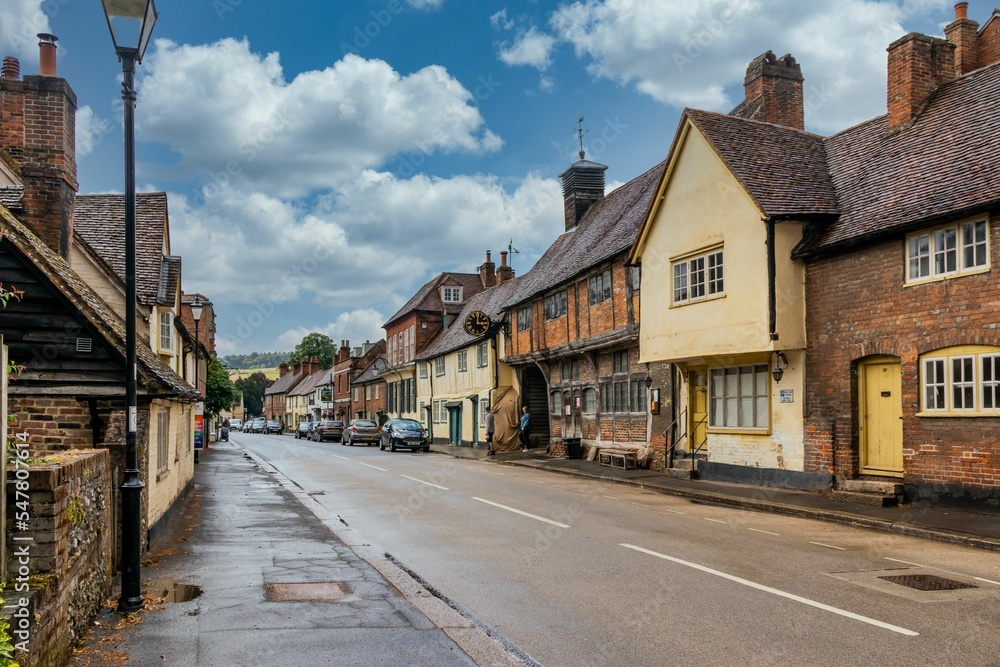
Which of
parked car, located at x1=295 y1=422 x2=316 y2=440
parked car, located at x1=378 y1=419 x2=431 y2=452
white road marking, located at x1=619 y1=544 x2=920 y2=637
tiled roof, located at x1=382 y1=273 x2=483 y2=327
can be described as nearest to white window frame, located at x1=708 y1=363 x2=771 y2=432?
white road marking, located at x1=619 y1=544 x2=920 y2=637

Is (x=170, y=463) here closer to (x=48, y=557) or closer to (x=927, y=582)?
(x=48, y=557)

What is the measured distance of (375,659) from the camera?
605cm

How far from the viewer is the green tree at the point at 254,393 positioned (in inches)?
5871

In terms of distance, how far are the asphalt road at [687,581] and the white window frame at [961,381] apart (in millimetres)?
2876

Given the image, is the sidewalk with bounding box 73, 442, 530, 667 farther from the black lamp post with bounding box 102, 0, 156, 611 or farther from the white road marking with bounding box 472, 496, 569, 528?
the white road marking with bounding box 472, 496, 569, 528

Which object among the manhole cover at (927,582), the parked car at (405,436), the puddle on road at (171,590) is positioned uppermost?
the puddle on road at (171,590)

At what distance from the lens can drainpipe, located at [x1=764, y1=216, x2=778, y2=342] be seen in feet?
Result: 57.0

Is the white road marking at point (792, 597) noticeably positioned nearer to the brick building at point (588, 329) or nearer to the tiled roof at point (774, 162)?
the tiled roof at point (774, 162)

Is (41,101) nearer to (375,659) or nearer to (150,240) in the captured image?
(150,240)

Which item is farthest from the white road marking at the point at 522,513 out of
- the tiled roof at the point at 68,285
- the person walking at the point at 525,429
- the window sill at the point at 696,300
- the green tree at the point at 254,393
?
the green tree at the point at 254,393

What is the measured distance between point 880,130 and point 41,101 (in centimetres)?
1695

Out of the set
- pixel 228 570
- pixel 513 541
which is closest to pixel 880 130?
pixel 513 541

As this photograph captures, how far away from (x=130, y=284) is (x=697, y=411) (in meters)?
17.1

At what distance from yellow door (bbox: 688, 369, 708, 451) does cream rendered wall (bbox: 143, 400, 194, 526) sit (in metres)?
12.7
